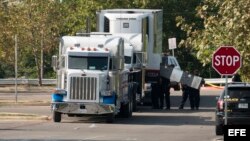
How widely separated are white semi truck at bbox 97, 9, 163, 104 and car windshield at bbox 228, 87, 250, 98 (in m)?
→ 11.3

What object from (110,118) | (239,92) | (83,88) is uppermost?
(239,92)

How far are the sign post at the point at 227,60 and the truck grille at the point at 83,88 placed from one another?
916 centimetres

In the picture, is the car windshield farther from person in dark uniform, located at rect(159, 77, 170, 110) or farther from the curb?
person in dark uniform, located at rect(159, 77, 170, 110)

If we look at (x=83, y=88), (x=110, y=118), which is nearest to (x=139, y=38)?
(x=110, y=118)

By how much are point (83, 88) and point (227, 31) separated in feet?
22.6

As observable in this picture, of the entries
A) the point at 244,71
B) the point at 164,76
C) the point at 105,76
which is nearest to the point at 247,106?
the point at 244,71

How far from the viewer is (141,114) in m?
36.6

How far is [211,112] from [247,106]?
13046 millimetres

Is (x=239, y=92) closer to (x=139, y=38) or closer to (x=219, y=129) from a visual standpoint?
(x=219, y=129)

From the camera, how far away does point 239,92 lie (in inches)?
982

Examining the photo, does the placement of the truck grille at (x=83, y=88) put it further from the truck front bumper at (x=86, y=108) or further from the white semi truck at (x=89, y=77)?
the truck front bumper at (x=86, y=108)

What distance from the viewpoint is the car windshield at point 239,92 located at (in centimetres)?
2486

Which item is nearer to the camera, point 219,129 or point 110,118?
point 219,129

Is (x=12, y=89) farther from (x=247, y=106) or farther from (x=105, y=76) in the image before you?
(x=247, y=106)
